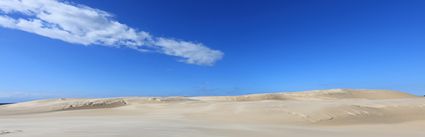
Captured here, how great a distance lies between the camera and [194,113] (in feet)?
50.1

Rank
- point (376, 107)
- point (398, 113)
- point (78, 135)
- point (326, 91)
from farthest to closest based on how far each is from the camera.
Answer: point (326, 91) → point (376, 107) → point (398, 113) → point (78, 135)

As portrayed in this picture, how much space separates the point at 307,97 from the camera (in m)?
28.4

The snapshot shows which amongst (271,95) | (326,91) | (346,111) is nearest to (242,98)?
(271,95)

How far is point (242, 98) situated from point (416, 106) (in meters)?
14.6

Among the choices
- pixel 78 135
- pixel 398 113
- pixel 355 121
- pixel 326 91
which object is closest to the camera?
pixel 78 135

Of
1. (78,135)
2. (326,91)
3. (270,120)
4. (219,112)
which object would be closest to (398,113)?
(270,120)

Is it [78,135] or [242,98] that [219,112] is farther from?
[242,98]

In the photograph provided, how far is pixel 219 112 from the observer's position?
15.0 metres

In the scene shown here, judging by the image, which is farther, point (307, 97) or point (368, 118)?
point (307, 97)

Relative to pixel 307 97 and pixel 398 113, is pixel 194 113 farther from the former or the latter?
pixel 307 97

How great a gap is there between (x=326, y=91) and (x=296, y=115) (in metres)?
17.9

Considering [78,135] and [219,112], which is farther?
[219,112]

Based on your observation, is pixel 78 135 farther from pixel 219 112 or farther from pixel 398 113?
pixel 398 113

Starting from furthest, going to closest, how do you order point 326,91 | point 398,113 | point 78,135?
point 326,91
point 398,113
point 78,135
